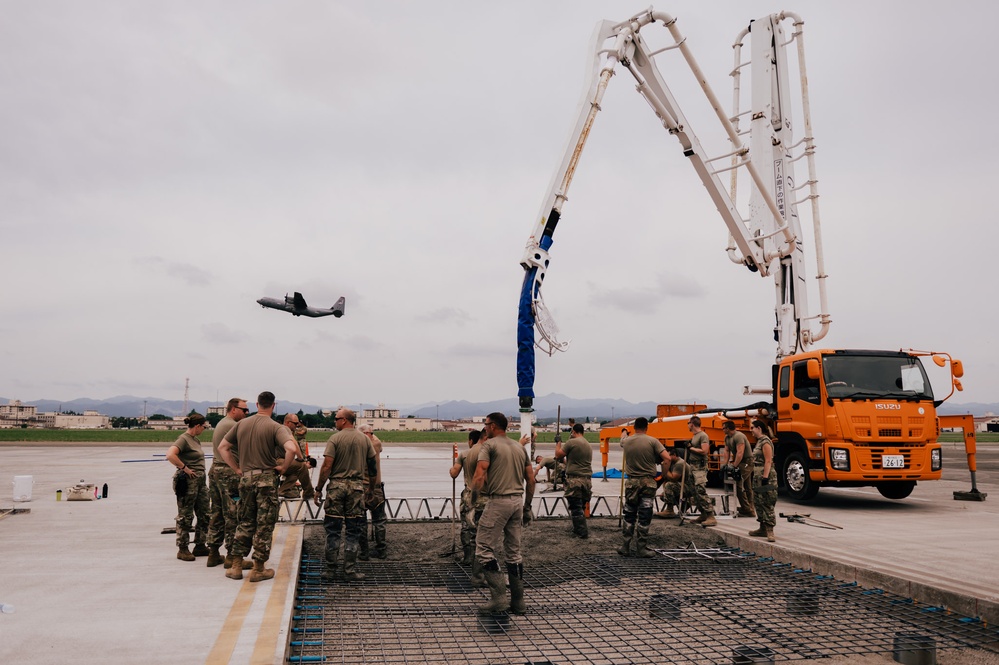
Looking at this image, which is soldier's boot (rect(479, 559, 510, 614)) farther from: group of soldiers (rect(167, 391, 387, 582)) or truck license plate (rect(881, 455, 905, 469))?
truck license plate (rect(881, 455, 905, 469))

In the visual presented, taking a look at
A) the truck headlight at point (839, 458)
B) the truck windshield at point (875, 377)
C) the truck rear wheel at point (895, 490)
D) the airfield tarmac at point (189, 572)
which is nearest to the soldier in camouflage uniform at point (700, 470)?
the airfield tarmac at point (189, 572)

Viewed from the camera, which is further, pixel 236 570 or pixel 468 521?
pixel 468 521

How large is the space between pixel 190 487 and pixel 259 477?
164 cm

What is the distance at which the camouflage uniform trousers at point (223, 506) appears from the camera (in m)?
7.73

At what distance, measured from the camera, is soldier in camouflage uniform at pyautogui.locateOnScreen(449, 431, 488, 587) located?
26.1 ft

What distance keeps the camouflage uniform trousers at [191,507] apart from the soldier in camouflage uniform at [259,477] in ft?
3.93

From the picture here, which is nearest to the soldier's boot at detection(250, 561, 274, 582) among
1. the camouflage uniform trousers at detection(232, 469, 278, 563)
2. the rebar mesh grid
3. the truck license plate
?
the camouflage uniform trousers at detection(232, 469, 278, 563)

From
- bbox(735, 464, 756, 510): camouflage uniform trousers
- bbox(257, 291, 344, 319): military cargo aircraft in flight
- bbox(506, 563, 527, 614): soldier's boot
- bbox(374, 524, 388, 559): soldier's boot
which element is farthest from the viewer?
bbox(257, 291, 344, 319): military cargo aircraft in flight

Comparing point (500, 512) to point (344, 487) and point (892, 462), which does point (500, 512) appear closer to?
point (344, 487)

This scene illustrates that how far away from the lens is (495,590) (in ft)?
21.3

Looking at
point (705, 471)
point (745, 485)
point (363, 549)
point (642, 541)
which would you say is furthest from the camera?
point (745, 485)

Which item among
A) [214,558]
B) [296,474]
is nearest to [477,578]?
[214,558]

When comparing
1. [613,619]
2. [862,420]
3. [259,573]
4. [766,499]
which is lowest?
[613,619]

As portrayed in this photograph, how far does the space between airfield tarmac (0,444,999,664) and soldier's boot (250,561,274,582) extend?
0.28ft
